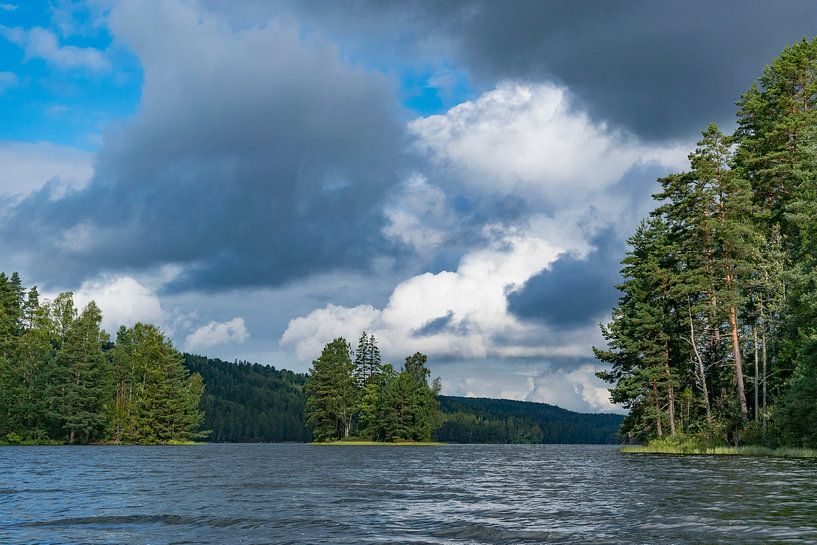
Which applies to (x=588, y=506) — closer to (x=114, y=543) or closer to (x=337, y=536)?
(x=337, y=536)

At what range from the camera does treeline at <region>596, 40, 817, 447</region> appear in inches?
1953

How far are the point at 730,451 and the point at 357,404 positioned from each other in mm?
96803

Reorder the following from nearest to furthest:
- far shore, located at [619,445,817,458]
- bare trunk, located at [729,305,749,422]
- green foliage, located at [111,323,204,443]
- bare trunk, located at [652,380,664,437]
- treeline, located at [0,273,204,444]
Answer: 1. far shore, located at [619,445,817,458]
2. bare trunk, located at [729,305,749,422]
3. bare trunk, located at [652,380,664,437]
4. treeline, located at [0,273,204,444]
5. green foliage, located at [111,323,204,443]

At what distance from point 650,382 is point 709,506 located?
50.5 m

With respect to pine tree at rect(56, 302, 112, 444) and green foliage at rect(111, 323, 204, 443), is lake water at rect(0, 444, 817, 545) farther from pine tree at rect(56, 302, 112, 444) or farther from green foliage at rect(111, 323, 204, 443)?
green foliage at rect(111, 323, 204, 443)

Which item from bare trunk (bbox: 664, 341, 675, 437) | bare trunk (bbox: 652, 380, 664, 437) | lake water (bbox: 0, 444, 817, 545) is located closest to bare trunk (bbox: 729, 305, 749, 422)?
bare trunk (bbox: 664, 341, 675, 437)

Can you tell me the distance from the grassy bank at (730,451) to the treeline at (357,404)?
73.5 meters

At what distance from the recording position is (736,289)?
5725 centimetres

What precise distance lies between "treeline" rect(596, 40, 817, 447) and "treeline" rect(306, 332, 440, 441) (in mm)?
70756

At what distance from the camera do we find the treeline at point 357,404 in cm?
14075

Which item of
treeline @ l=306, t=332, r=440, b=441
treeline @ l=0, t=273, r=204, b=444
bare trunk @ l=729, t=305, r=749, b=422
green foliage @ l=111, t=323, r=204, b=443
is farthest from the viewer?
treeline @ l=306, t=332, r=440, b=441

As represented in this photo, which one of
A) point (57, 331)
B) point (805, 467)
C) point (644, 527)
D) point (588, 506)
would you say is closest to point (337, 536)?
point (644, 527)

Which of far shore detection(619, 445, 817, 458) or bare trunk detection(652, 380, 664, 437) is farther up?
bare trunk detection(652, 380, 664, 437)

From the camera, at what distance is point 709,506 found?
854 inches
